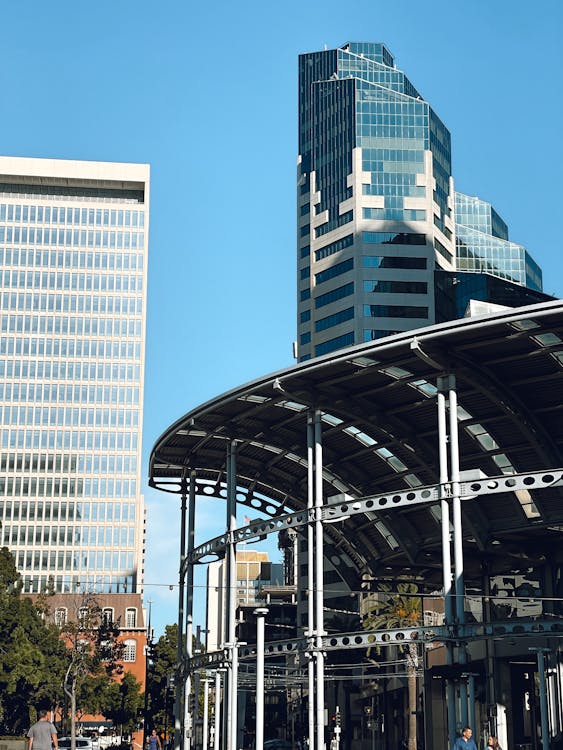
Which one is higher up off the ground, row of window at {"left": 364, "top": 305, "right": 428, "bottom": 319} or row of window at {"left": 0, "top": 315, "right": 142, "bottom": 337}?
row of window at {"left": 0, "top": 315, "right": 142, "bottom": 337}

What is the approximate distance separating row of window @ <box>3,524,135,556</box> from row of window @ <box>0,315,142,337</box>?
23577 millimetres

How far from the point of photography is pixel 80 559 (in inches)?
5487

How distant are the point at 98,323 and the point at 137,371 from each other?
7684mm

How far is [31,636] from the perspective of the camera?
7344 centimetres

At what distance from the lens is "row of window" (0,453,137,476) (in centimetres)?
14112

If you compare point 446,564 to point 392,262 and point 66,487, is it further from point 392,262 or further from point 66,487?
point 66,487

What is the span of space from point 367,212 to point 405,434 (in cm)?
8692

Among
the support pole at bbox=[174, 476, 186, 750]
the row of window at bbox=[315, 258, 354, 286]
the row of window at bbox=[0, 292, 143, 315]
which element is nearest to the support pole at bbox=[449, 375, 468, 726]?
the support pole at bbox=[174, 476, 186, 750]

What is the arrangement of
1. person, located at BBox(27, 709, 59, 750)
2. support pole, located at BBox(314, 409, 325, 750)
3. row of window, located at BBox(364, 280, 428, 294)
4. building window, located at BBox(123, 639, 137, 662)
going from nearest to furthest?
person, located at BBox(27, 709, 59, 750) → support pole, located at BBox(314, 409, 325, 750) → row of window, located at BBox(364, 280, 428, 294) → building window, located at BBox(123, 639, 137, 662)

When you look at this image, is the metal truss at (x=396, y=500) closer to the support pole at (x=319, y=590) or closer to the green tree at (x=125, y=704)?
the support pole at (x=319, y=590)

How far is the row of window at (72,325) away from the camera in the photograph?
14375cm

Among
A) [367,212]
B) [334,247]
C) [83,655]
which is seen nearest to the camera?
[83,655]

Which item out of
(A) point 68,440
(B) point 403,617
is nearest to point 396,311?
(A) point 68,440

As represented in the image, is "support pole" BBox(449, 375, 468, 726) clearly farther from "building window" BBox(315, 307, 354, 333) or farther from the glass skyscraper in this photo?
the glass skyscraper
